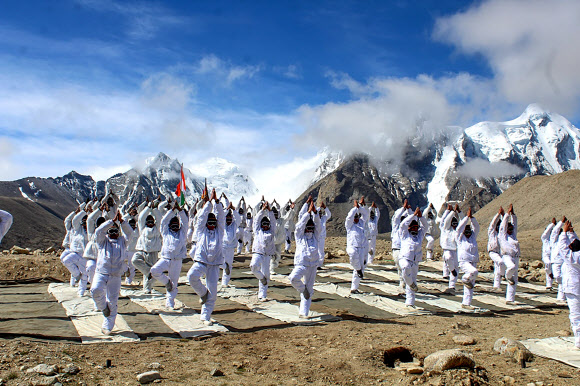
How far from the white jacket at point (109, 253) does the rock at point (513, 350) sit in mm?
6720

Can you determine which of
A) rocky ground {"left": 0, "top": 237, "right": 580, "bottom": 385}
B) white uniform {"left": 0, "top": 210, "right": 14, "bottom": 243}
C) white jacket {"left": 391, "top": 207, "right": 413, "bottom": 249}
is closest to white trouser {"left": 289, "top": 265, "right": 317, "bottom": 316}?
A: rocky ground {"left": 0, "top": 237, "right": 580, "bottom": 385}

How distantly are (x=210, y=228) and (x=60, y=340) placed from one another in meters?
3.43

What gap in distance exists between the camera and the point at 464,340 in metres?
7.89

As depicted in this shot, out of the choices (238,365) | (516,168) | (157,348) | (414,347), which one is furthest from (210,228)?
(516,168)

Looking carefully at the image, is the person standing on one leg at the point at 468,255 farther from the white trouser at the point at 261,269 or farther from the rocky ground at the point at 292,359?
the white trouser at the point at 261,269

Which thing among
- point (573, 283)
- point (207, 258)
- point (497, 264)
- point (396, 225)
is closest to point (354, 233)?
point (497, 264)

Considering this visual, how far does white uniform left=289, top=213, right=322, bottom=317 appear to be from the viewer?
952cm

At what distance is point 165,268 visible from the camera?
33.1 ft

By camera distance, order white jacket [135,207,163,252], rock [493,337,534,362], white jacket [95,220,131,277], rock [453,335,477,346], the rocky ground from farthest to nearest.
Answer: white jacket [135,207,163,252], white jacket [95,220,131,277], rock [453,335,477,346], rock [493,337,534,362], the rocky ground

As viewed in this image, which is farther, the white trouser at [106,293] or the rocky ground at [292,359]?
the white trouser at [106,293]

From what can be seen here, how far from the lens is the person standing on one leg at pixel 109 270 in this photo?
7.98 meters

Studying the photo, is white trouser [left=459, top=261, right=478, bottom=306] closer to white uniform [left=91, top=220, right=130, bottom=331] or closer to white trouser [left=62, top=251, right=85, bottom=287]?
white uniform [left=91, top=220, right=130, bottom=331]

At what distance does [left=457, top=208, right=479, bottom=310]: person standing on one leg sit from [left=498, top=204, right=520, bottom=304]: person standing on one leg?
1.18 m

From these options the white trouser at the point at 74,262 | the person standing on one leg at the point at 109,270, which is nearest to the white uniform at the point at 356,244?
the person standing on one leg at the point at 109,270
